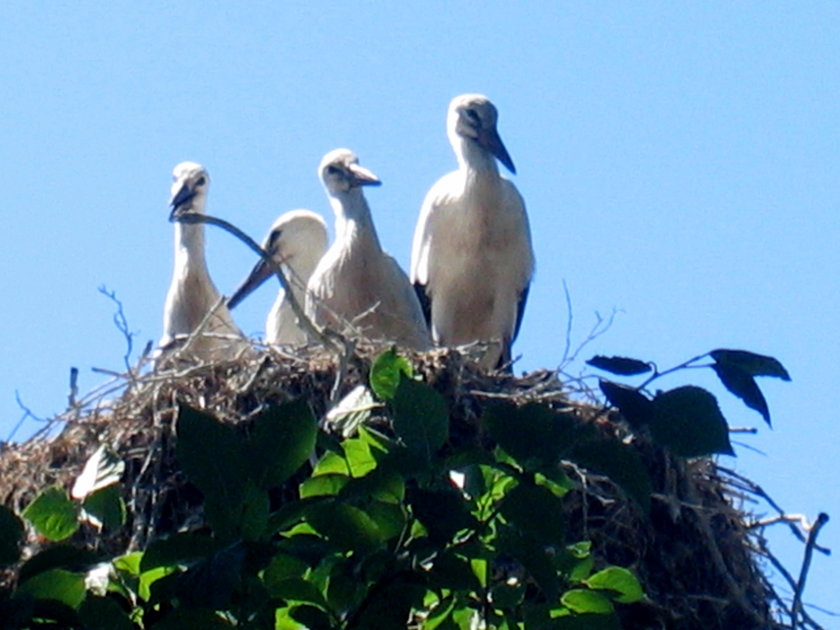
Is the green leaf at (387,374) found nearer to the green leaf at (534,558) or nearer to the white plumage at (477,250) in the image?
the green leaf at (534,558)

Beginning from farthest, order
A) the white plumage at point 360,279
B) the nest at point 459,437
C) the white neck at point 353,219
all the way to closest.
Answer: the white neck at point 353,219, the white plumage at point 360,279, the nest at point 459,437

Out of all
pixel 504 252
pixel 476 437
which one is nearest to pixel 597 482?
pixel 476 437

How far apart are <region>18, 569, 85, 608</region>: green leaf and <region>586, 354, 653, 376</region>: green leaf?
1.84ft

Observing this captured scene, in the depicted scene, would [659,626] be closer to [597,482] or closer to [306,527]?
[597,482]

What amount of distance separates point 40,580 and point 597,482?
8.50 feet

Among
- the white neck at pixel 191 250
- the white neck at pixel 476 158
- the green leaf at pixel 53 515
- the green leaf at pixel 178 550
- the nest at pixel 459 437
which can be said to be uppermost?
the white neck at pixel 476 158

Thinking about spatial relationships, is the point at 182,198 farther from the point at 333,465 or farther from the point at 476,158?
the point at 333,465

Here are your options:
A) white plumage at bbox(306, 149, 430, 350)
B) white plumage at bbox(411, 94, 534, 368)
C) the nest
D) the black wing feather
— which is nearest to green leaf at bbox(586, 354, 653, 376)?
the nest

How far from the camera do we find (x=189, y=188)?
281 inches

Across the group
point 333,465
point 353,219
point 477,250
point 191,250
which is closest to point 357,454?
point 333,465

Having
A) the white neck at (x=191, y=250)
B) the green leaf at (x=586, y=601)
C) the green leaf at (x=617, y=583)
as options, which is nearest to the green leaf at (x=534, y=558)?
the green leaf at (x=586, y=601)

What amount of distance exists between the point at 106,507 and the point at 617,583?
58 centimetres

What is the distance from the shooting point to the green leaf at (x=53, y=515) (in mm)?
2004

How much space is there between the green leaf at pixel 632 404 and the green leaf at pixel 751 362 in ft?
0.31
